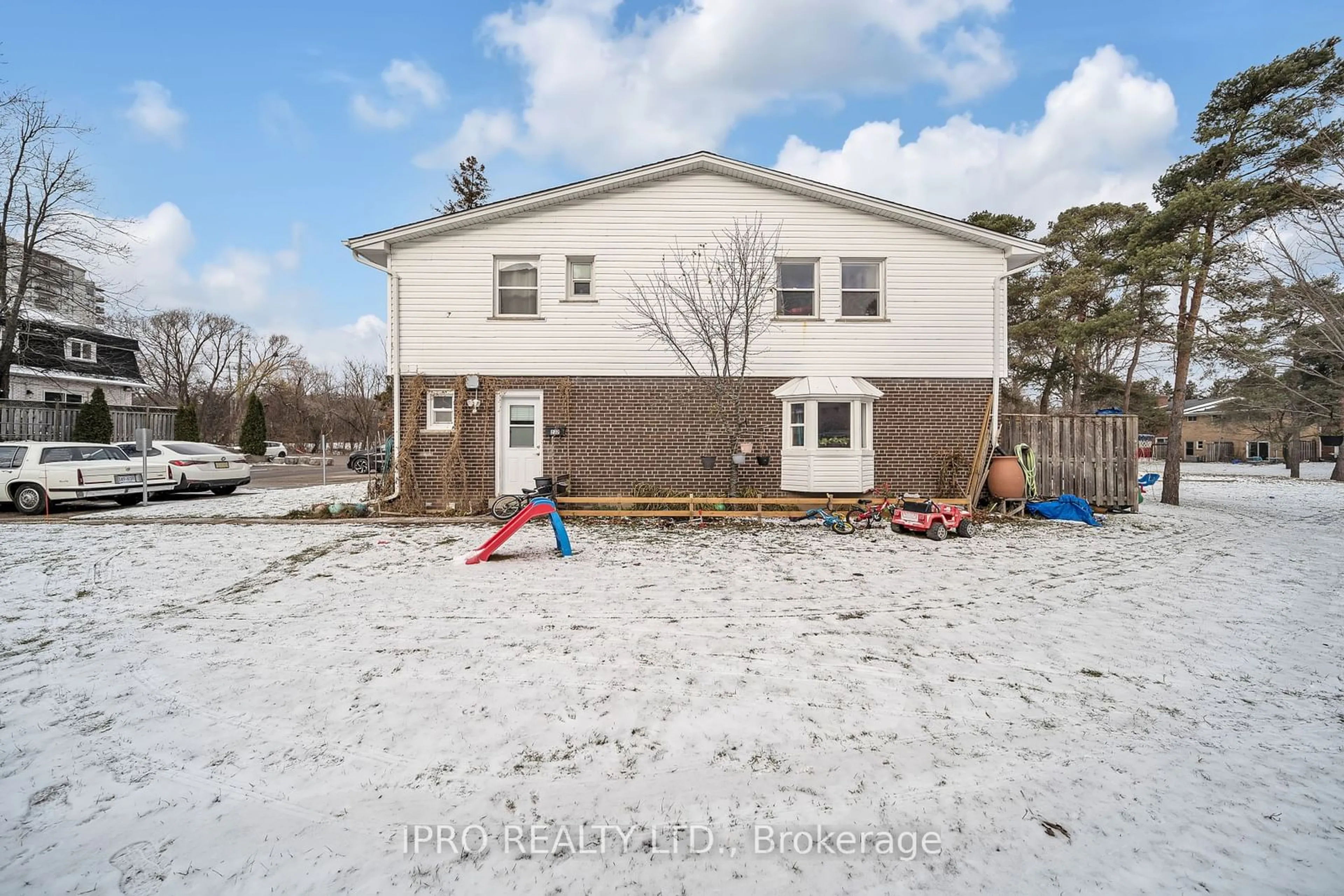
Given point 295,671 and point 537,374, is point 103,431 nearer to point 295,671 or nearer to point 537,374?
point 537,374

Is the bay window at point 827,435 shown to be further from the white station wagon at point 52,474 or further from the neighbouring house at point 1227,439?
the neighbouring house at point 1227,439

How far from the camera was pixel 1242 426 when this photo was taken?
39781 mm

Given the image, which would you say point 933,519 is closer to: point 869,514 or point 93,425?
point 869,514

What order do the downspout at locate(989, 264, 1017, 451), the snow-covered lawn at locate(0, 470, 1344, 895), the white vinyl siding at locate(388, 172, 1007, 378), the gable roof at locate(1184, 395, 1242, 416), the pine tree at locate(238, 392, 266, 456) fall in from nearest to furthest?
the snow-covered lawn at locate(0, 470, 1344, 895)
the white vinyl siding at locate(388, 172, 1007, 378)
the downspout at locate(989, 264, 1017, 451)
the pine tree at locate(238, 392, 266, 456)
the gable roof at locate(1184, 395, 1242, 416)

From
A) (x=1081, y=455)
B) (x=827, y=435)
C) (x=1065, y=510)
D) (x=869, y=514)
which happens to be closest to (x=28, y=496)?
(x=827, y=435)

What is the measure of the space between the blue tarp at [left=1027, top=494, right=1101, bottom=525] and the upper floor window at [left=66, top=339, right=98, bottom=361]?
40.2 m

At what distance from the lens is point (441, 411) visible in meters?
11.4

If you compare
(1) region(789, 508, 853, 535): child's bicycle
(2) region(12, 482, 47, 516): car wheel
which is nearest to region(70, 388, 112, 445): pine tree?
(2) region(12, 482, 47, 516): car wheel

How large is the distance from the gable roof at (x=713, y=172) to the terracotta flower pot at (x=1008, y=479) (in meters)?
4.49

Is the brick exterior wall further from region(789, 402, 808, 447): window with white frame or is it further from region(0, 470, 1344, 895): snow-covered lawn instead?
region(0, 470, 1344, 895): snow-covered lawn

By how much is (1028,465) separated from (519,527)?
10.2 meters

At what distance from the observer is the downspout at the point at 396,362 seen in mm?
11180

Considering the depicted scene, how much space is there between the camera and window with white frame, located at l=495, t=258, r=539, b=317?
453 inches

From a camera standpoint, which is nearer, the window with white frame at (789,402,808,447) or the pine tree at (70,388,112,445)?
the window with white frame at (789,402,808,447)
